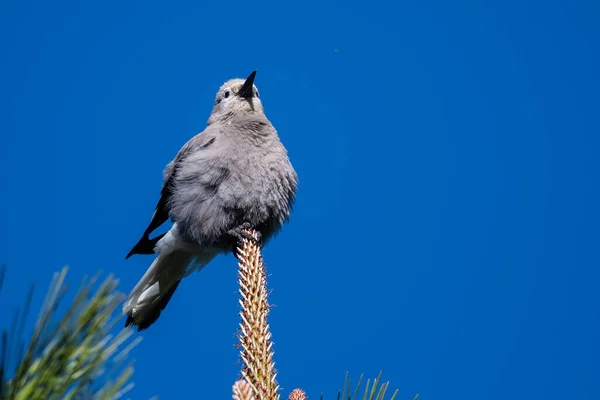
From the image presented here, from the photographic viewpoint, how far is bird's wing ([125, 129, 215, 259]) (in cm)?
446

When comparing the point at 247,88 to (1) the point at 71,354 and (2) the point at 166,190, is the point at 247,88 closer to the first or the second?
(2) the point at 166,190

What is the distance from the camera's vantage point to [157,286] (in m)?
4.74

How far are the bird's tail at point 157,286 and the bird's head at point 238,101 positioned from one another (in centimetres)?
117

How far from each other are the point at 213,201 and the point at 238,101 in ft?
4.74

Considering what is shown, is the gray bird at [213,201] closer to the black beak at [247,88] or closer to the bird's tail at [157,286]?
the bird's tail at [157,286]

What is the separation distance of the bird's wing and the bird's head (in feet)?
1.77

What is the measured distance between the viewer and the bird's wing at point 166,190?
4461mm

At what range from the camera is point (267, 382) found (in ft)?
5.77

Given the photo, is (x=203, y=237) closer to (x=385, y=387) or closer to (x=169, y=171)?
(x=169, y=171)

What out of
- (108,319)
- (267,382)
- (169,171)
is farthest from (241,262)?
(169,171)

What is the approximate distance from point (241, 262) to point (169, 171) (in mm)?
2400

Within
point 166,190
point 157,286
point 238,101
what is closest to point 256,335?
point 166,190

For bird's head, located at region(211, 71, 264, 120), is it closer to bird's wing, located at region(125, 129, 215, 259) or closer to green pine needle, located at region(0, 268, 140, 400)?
bird's wing, located at region(125, 129, 215, 259)

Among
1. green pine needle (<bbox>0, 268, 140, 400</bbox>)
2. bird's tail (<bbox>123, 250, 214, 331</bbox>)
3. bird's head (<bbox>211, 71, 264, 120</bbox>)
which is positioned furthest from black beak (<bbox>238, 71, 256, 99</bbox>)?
green pine needle (<bbox>0, 268, 140, 400</bbox>)
